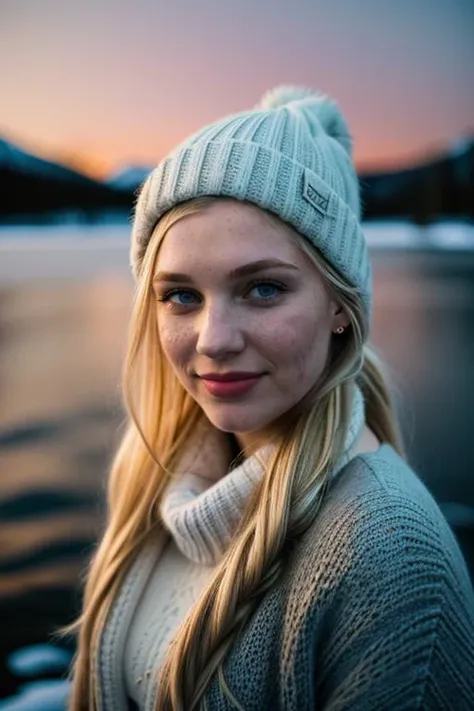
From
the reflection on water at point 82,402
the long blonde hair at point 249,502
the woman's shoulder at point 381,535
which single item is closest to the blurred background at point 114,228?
the reflection on water at point 82,402

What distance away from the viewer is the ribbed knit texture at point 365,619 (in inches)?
21.8

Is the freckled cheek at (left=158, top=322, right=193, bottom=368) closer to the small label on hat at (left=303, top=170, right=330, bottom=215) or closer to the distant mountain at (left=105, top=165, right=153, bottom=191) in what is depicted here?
the small label on hat at (left=303, top=170, right=330, bottom=215)

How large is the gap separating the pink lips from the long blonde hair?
90 mm

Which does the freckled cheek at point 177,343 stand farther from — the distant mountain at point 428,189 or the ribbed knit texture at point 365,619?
the distant mountain at point 428,189

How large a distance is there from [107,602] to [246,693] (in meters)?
0.29

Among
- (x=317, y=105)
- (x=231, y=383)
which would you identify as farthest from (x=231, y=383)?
(x=317, y=105)

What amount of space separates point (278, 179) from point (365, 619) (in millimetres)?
463

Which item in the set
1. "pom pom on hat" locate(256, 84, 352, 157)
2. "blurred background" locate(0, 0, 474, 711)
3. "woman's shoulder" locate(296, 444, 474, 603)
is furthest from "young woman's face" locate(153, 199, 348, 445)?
"blurred background" locate(0, 0, 474, 711)

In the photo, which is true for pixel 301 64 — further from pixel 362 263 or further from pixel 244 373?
pixel 244 373

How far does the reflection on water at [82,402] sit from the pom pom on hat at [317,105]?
0.65 m

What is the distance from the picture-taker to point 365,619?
567mm

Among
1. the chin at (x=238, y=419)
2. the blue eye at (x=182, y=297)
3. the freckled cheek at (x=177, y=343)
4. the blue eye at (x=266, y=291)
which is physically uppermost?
the blue eye at (x=266, y=291)

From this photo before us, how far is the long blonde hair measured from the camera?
0.65 meters

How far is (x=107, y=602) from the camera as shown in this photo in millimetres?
841
